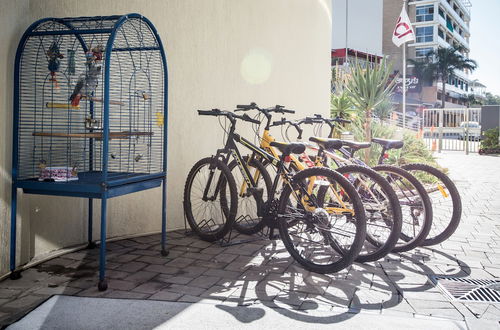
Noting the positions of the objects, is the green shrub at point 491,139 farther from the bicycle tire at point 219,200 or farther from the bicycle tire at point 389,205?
the bicycle tire at point 389,205

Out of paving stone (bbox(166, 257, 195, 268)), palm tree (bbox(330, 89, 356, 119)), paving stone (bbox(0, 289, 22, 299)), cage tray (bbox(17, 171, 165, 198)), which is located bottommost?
paving stone (bbox(0, 289, 22, 299))

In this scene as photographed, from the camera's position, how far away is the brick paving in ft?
10.4

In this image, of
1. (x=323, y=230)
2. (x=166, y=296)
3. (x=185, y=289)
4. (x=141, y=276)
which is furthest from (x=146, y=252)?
(x=323, y=230)

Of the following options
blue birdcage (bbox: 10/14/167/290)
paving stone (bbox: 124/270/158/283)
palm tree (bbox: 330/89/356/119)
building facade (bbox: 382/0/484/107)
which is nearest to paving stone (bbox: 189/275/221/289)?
paving stone (bbox: 124/270/158/283)

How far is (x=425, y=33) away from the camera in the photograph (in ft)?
191

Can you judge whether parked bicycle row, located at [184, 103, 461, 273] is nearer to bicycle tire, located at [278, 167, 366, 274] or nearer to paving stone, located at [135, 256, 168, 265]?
bicycle tire, located at [278, 167, 366, 274]

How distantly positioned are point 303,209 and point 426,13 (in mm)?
60027

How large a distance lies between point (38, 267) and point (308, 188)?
7.49 feet

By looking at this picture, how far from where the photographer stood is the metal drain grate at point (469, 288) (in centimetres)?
338

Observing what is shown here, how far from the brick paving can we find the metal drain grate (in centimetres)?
9

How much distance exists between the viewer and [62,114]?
13.9 feet

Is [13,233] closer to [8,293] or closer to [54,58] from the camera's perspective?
[8,293]

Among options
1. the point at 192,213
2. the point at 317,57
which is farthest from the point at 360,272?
the point at 317,57

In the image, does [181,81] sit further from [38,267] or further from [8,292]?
[8,292]
